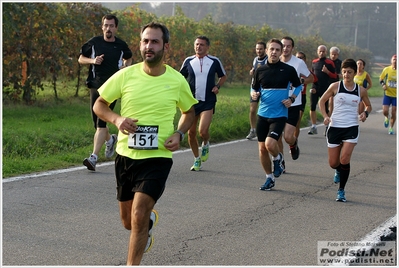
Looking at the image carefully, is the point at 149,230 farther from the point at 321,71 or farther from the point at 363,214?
the point at 321,71

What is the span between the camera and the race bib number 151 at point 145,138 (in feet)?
19.1

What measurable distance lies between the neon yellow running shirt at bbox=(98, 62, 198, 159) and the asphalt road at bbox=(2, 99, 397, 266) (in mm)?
980

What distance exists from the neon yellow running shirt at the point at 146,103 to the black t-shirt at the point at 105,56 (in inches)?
192

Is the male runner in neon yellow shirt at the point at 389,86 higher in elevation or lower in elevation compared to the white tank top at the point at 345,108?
lower

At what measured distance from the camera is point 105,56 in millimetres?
10906

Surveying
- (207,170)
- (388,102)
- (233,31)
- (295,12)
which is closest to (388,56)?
(295,12)

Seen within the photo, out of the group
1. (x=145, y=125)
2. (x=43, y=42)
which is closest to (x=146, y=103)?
(x=145, y=125)

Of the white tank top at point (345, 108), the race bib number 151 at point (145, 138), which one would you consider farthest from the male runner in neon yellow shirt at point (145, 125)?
the white tank top at point (345, 108)

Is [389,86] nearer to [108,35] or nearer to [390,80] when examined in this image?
[390,80]

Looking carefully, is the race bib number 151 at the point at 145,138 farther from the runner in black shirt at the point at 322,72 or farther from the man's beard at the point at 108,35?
the runner in black shirt at the point at 322,72

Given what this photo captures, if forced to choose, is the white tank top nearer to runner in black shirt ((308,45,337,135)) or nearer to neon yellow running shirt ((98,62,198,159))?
neon yellow running shirt ((98,62,198,159))

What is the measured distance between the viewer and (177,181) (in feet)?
33.8

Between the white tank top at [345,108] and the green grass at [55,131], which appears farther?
the green grass at [55,131]

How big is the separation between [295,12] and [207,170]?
99.5 metres
